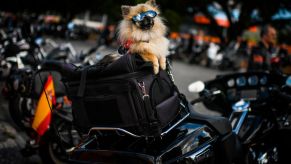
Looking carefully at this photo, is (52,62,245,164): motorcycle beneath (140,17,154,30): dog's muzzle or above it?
beneath

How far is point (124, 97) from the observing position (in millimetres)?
2424

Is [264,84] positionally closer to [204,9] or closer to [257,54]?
[257,54]

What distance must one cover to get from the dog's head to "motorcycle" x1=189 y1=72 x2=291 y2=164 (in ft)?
3.67

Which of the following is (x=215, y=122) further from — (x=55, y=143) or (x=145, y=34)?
(x=55, y=143)

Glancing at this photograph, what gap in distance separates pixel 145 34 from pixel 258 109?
1.72m

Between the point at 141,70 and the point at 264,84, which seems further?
the point at 264,84

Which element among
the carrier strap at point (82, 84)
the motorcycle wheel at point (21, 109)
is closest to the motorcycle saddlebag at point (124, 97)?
the carrier strap at point (82, 84)

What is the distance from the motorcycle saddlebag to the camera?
241 centimetres

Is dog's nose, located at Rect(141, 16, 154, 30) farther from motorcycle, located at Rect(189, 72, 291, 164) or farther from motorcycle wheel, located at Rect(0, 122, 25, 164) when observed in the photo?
motorcycle wheel, located at Rect(0, 122, 25, 164)

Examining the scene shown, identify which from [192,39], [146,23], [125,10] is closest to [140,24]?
[146,23]

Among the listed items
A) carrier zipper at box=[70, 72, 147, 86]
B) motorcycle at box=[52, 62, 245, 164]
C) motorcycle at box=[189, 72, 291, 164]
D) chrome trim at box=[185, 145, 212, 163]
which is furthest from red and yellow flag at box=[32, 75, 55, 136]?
chrome trim at box=[185, 145, 212, 163]

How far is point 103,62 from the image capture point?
2672 mm

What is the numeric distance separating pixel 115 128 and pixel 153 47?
23.5 inches

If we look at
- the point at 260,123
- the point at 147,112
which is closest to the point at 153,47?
the point at 147,112
